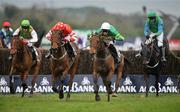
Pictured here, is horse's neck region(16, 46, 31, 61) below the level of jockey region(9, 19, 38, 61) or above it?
below

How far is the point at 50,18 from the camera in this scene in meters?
62.8

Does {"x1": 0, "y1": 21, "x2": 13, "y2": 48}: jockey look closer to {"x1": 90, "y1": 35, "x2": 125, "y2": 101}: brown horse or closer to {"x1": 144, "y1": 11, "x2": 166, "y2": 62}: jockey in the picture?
{"x1": 144, "y1": 11, "x2": 166, "y2": 62}: jockey

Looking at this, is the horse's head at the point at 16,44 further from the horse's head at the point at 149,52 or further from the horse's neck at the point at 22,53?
the horse's head at the point at 149,52

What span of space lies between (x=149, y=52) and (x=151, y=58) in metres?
0.29

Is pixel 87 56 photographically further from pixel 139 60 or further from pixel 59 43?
pixel 59 43

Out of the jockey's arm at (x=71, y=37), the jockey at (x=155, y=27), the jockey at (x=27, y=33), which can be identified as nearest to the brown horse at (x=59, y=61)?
the jockey's arm at (x=71, y=37)

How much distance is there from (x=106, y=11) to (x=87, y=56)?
39.7 metres

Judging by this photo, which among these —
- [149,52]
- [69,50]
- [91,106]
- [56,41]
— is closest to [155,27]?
[149,52]

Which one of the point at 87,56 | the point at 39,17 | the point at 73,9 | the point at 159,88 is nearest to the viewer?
the point at 159,88

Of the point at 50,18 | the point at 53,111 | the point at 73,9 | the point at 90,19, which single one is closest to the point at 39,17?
the point at 50,18

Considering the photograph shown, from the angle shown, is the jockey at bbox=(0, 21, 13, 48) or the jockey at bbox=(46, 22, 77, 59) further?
the jockey at bbox=(0, 21, 13, 48)

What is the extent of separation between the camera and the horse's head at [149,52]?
2481 cm

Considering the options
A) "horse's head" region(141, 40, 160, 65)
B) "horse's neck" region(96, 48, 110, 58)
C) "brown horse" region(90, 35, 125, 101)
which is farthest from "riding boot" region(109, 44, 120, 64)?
"horse's head" region(141, 40, 160, 65)

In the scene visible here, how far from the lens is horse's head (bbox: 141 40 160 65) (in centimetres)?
2481
